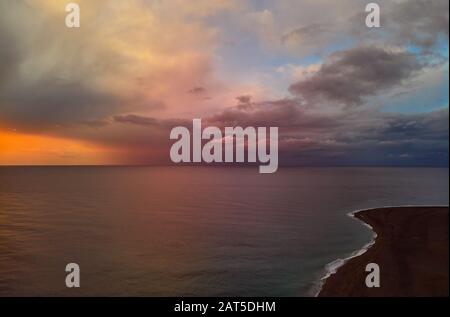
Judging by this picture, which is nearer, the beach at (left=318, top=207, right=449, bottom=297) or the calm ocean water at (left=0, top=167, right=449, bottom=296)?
the beach at (left=318, top=207, right=449, bottom=297)

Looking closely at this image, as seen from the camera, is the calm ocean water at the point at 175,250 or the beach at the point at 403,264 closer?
the beach at the point at 403,264

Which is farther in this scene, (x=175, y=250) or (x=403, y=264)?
(x=175, y=250)

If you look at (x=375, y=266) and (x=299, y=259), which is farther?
(x=299, y=259)

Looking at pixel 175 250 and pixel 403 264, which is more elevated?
pixel 403 264
